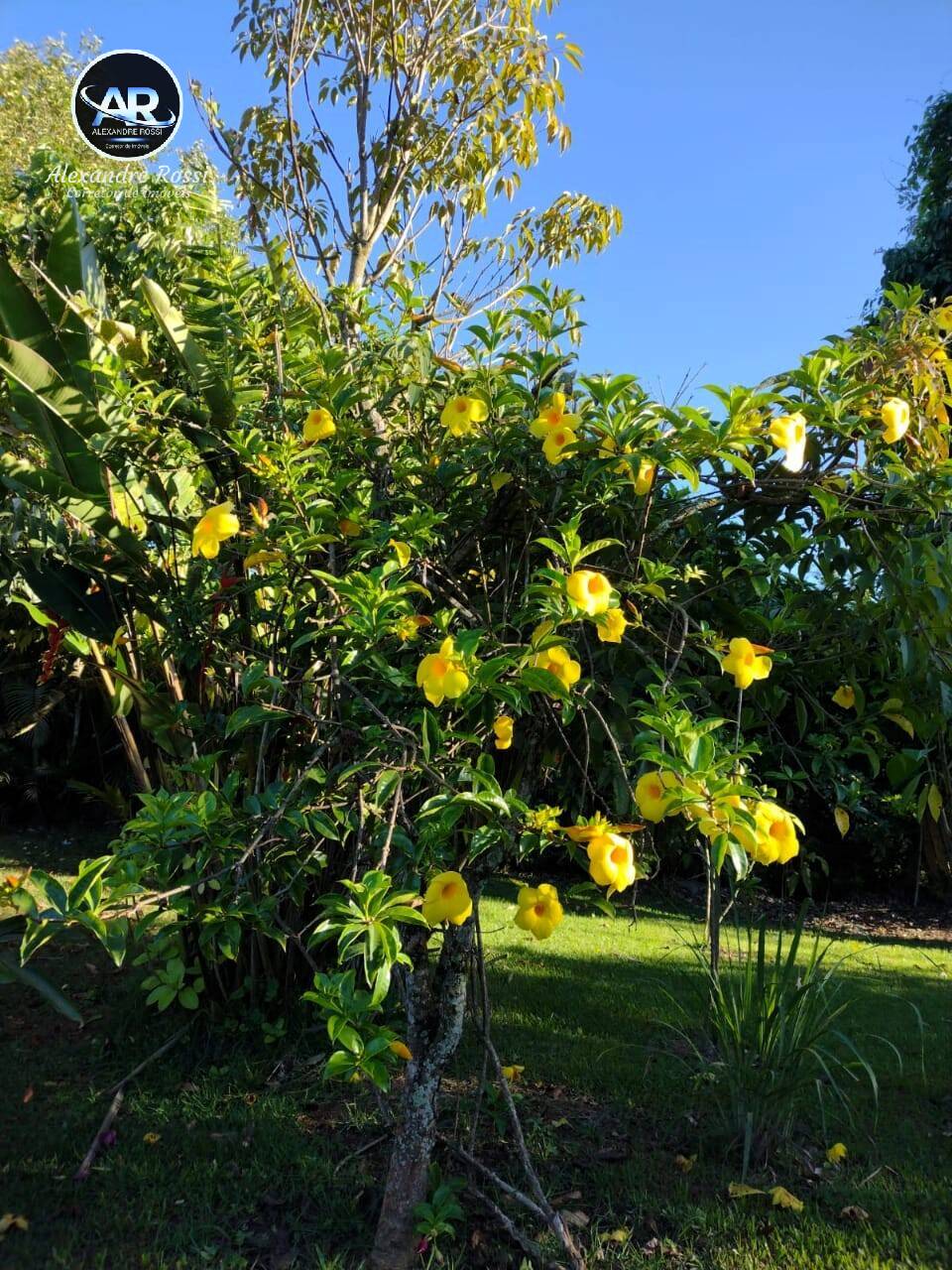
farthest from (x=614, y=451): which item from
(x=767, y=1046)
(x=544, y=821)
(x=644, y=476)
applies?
(x=767, y=1046)

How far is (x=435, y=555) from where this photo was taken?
2217 mm

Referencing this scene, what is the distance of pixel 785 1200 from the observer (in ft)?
8.29

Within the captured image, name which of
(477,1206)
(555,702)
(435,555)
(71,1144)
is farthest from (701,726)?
(71,1144)

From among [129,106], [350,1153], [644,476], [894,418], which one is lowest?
[350,1153]

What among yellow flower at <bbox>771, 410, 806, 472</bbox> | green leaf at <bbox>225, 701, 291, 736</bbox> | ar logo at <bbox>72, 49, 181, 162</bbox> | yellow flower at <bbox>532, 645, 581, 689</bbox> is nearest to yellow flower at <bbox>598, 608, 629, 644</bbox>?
yellow flower at <bbox>532, 645, 581, 689</bbox>

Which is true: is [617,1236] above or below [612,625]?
below

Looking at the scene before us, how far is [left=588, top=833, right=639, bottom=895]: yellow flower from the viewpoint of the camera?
1362mm

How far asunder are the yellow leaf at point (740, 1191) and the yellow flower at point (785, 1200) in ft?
0.13

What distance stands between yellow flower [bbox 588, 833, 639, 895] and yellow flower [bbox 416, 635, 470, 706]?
33 centimetres

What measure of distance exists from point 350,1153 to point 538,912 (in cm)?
171

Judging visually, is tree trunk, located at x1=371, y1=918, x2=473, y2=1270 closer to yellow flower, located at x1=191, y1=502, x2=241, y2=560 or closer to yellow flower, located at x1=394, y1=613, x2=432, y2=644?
yellow flower, located at x1=394, y1=613, x2=432, y2=644

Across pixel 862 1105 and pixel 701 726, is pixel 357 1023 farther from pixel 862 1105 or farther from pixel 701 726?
pixel 862 1105

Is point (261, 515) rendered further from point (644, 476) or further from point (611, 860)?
point (611, 860)

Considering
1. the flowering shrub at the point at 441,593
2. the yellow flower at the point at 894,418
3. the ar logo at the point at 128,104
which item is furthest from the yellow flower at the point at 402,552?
the ar logo at the point at 128,104
